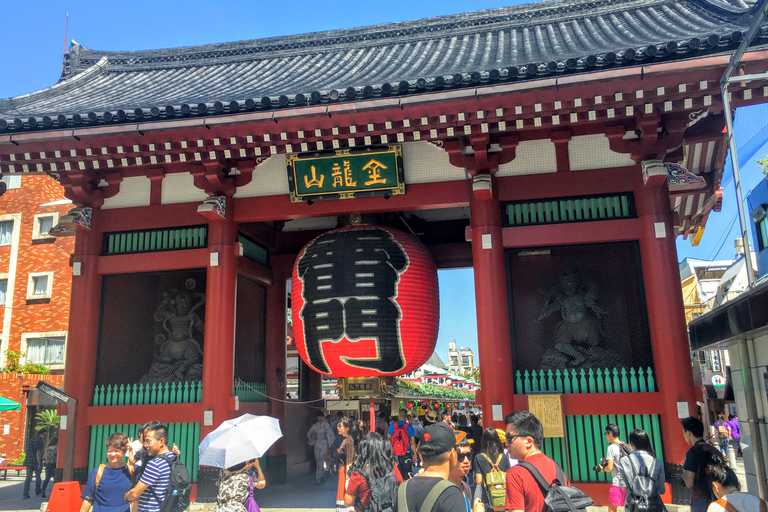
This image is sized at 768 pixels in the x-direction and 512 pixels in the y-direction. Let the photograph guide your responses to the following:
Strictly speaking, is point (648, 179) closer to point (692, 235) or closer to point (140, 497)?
point (692, 235)

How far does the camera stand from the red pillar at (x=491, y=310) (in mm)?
8391

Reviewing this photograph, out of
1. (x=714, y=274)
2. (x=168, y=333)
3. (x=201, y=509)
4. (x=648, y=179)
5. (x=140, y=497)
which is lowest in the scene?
(x=201, y=509)

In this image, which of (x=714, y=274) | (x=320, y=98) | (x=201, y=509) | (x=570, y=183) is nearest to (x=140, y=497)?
(x=201, y=509)

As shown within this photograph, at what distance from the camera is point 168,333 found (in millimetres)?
10984

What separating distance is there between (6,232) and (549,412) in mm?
27461

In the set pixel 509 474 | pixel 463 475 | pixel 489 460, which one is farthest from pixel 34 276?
pixel 509 474

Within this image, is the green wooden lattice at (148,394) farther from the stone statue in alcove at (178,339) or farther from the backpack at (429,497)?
the backpack at (429,497)

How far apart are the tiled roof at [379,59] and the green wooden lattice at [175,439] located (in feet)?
15.7

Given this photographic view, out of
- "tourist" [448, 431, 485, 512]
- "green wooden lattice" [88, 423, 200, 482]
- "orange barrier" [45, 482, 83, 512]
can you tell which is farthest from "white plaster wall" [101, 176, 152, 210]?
"tourist" [448, 431, 485, 512]

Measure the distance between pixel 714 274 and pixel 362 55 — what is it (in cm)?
2697

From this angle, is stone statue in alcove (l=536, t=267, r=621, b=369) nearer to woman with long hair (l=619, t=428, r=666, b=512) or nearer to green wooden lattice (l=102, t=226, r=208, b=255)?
woman with long hair (l=619, t=428, r=666, b=512)

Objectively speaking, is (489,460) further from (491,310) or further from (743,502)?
(491,310)

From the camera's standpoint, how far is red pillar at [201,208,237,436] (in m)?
9.15

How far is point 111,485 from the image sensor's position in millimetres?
5047
